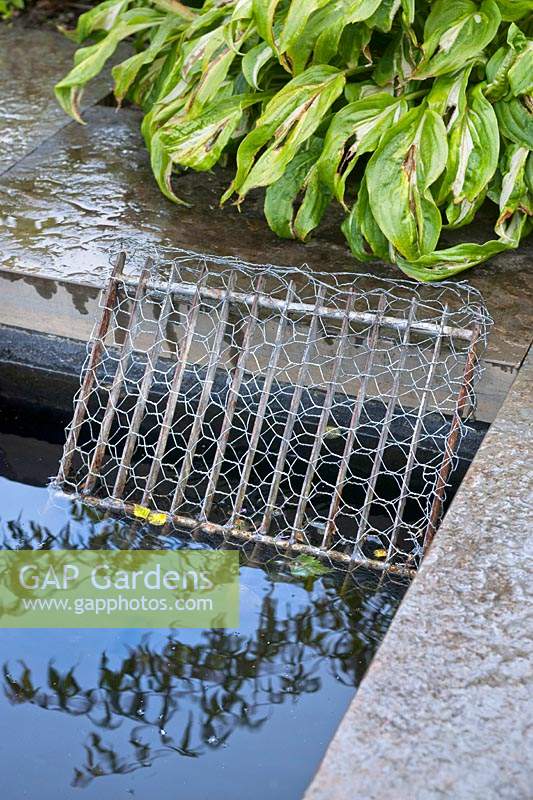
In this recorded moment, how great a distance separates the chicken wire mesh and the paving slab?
87 millimetres

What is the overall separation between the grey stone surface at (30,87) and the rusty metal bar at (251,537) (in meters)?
1.29

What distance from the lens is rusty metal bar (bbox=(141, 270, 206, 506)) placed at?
6.99 feet

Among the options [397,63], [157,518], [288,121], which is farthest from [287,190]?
[157,518]

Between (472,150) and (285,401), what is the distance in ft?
2.43

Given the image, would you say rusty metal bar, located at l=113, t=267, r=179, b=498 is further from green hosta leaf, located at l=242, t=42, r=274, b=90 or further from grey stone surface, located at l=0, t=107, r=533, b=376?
green hosta leaf, located at l=242, t=42, r=274, b=90

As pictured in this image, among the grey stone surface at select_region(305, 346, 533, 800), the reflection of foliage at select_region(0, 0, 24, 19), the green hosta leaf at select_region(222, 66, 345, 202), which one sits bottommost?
the reflection of foliage at select_region(0, 0, 24, 19)

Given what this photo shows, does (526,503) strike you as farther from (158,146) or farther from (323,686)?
(158,146)

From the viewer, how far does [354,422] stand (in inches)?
80.0

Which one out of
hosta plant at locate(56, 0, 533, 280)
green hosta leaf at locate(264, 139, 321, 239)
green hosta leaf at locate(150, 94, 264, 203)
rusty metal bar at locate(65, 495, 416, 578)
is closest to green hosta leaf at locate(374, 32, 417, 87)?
hosta plant at locate(56, 0, 533, 280)

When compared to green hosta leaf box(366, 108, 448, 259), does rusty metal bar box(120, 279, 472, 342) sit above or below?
below

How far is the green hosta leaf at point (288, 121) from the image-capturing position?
2.29m

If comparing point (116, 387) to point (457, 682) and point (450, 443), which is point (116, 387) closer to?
point (450, 443)

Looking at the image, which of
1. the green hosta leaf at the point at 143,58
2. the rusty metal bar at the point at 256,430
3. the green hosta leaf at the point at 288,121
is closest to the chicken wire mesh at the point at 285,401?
the rusty metal bar at the point at 256,430

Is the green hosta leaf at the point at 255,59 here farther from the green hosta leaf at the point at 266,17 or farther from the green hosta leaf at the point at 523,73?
the green hosta leaf at the point at 523,73
